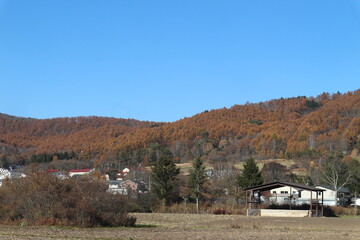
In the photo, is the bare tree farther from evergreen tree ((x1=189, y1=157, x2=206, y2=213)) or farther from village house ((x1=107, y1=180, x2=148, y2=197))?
village house ((x1=107, y1=180, x2=148, y2=197))

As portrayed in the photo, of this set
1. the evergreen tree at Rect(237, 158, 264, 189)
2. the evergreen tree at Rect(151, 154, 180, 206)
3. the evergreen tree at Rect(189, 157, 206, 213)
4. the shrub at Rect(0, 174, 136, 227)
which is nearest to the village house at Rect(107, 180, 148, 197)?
the evergreen tree at Rect(151, 154, 180, 206)

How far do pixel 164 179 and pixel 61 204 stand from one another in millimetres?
33397

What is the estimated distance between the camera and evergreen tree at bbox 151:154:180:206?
5919cm

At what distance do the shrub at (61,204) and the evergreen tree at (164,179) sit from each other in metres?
26.5

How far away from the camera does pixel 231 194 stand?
73.8 metres

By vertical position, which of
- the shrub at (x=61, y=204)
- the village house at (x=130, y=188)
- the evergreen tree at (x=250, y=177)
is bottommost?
the shrub at (x=61, y=204)

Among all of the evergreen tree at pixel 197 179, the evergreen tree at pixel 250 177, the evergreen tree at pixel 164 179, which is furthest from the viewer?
the evergreen tree at pixel 250 177

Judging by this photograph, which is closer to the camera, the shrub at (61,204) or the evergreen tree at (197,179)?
the shrub at (61,204)

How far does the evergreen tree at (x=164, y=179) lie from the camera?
59188mm

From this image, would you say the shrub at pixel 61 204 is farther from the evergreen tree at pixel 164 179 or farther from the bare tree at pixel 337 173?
the bare tree at pixel 337 173

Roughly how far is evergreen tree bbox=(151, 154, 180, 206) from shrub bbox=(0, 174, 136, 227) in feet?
87.1

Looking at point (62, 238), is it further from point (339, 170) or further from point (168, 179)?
point (339, 170)

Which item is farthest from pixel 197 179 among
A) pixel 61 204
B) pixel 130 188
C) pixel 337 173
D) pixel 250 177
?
pixel 61 204

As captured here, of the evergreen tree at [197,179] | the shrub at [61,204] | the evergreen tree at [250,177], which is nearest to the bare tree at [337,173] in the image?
the evergreen tree at [250,177]
